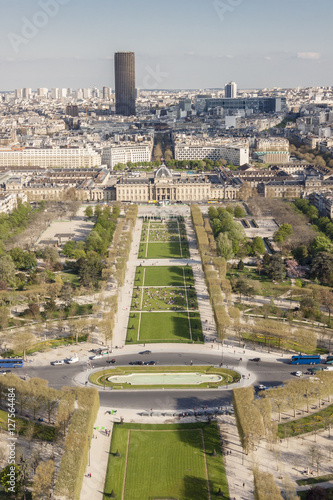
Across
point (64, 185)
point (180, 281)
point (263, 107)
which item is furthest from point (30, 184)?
point (263, 107)

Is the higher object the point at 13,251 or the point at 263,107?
the point at 263,107

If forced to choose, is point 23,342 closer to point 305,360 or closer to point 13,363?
point 13,363

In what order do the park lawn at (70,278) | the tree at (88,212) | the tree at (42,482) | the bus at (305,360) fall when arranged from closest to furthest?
1. the tree at (42,482)
2. the bus at (305,360)
3. the park lawn at (70,278)
4. the tree at (88,212)

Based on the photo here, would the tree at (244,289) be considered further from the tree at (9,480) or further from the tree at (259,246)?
the tree at (9,480)

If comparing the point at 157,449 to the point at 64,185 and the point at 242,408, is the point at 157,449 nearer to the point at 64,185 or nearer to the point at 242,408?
the point at 242,408

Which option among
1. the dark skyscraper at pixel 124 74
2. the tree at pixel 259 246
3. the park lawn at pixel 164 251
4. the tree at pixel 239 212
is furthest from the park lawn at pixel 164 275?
the dark skyscraper at pixel 124 74

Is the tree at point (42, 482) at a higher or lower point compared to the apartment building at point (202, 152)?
lower

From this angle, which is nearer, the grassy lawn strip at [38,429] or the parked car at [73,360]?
the grassy lawn strip at [38,429]
